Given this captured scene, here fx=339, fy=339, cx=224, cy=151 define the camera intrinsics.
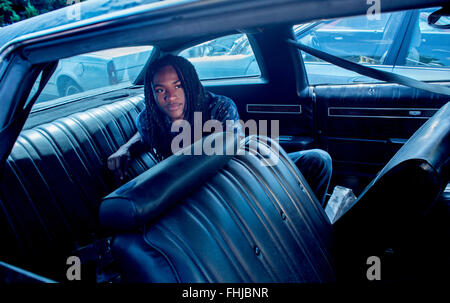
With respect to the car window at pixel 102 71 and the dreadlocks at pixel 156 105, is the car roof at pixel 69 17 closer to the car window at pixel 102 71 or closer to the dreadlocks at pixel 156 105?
the dreadlocks at pixel 156 105

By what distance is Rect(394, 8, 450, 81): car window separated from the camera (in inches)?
111

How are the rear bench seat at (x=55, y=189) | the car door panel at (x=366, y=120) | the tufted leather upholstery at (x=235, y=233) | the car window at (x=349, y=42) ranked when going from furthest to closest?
the car window at (x=349, y=42) < the car door panel at (x=366, y=120) < the rear bench seat at (x=55, y=189) < the tufted leather upholstery at (x=235, y=233)

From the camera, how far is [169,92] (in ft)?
6.17

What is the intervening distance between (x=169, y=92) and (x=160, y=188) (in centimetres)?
105

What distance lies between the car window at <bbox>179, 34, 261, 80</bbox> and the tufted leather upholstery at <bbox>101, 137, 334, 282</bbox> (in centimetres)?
193

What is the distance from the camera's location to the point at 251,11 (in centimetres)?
73

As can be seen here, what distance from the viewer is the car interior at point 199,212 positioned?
35.6 inches

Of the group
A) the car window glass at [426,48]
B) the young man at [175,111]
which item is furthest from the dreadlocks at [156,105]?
the car window glass at [426,48]

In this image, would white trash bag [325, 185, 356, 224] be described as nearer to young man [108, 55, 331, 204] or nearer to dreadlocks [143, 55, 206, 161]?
young man [108, 55, 331, 204]

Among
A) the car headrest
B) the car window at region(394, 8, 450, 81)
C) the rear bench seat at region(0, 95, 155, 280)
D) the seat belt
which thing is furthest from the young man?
the car window at region(394, 8, 450, 81)
